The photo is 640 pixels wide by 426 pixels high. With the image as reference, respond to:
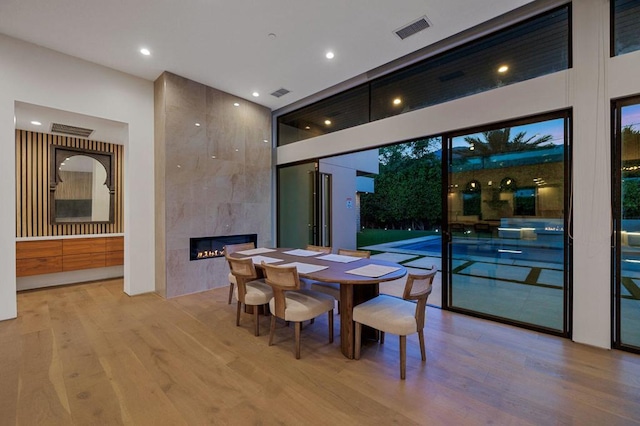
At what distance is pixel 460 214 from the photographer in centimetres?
365

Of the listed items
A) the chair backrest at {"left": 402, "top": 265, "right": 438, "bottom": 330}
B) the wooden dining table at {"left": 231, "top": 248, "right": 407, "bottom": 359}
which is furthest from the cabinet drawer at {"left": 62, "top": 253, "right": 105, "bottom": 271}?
the chair backrest at {"left": 402, "top": 265, "right": 438, "bottom": 330}

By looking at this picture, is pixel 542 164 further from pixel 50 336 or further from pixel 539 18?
pixel 50 336

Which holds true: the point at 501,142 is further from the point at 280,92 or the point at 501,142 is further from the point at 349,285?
the point at 280,92

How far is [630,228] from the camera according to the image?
262cm

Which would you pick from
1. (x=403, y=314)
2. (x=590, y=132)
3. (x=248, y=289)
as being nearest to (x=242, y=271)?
(x=248, y=289)

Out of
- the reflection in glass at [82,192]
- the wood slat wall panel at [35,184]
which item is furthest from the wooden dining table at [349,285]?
the wood slat wall panel at [35,184]

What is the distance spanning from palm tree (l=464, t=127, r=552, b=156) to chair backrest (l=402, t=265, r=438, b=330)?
2.01 metres

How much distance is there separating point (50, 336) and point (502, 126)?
561 centimetres

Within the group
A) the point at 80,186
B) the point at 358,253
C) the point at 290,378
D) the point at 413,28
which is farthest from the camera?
the point at 80,186

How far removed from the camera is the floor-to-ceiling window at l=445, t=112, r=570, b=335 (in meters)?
2.99

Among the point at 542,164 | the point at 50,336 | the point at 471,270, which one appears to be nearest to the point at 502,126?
the point at 542,164

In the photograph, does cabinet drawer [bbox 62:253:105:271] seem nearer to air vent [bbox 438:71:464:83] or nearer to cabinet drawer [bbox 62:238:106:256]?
cabinet drawer [bbox 62:238:106:256]

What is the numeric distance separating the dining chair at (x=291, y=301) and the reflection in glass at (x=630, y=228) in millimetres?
2827

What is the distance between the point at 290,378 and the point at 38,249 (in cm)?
513
